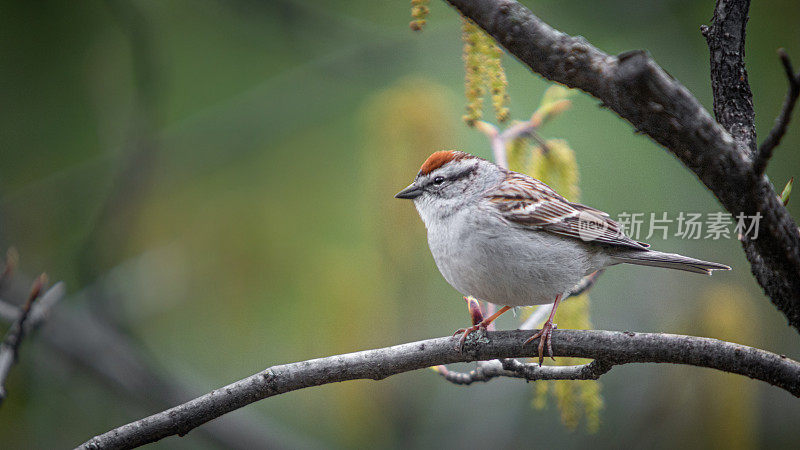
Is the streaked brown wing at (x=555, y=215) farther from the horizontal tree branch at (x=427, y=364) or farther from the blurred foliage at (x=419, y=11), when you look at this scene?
the blurred foliage at (x=419, y=11)

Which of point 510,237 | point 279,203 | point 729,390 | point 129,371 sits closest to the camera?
point 510,237

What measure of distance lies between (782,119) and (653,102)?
0.99 ft

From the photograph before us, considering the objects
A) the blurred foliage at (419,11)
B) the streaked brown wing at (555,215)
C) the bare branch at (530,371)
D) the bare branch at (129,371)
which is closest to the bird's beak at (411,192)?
the streaked brown wing at (555,215)

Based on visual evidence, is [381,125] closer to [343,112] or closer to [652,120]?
[652,120]

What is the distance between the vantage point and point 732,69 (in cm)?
195

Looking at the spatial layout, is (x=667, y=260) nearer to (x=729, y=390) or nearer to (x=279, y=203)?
(x=729, y=390)

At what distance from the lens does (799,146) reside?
4.86 meters

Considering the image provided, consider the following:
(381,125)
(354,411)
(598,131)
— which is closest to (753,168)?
(381,125)

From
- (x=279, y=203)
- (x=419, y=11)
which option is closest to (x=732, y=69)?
(x=419, y=11)

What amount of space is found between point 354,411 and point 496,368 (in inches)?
49.6

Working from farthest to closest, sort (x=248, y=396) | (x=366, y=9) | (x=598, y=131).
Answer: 1. (x=366, y=9)
2. (x=598, y=131)
3. (x=248, y=396)

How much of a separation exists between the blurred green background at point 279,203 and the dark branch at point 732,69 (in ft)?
6.02

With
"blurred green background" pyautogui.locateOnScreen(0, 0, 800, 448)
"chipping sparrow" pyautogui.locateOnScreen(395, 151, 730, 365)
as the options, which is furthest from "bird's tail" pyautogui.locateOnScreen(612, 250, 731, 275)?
"blurred green background" pyautogui.locateOnScreen(0, 0, 800, 448)

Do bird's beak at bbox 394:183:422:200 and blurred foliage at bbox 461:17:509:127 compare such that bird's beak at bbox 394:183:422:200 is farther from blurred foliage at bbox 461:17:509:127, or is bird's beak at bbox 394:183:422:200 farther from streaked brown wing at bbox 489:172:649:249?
blurred foliage at bbox 461:17:509:127
